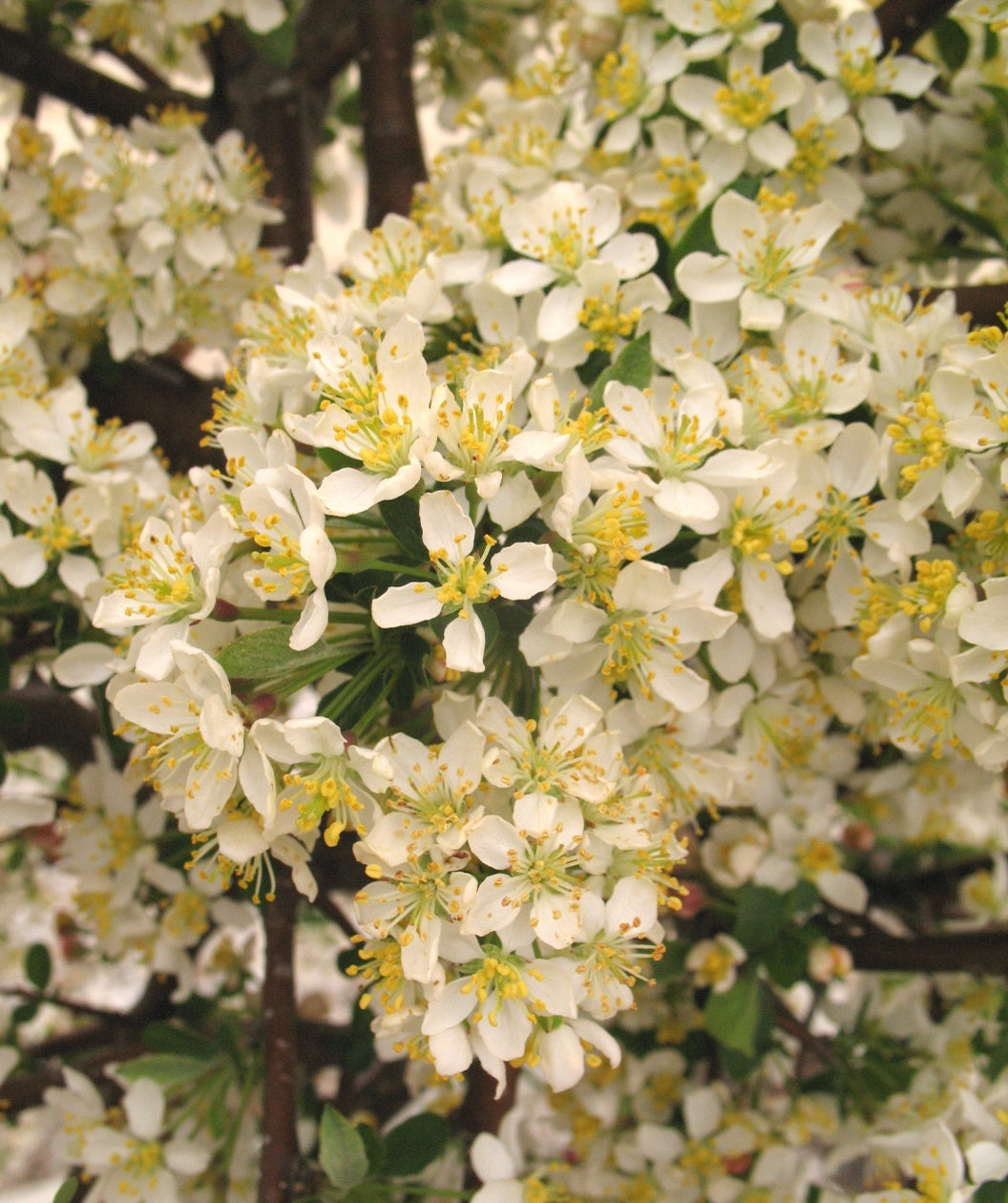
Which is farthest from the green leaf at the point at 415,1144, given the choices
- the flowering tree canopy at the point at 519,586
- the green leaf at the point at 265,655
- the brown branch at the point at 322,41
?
the brown branch at the point at 322,41

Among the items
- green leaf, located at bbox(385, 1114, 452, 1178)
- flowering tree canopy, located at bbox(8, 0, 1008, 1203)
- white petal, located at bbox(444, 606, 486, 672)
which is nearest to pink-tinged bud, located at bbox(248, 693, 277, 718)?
flowering tree canopy, located at bbox(8, 0, 1008, 1203)

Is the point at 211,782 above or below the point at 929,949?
above

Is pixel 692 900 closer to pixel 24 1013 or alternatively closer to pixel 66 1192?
pixel 66 1192

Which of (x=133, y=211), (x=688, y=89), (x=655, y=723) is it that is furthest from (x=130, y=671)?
(x=688, y=89)

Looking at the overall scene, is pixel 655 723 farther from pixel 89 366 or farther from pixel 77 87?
pixel 77 87

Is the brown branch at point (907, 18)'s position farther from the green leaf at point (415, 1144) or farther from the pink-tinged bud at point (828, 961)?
the green leaf at point (415, 1144)

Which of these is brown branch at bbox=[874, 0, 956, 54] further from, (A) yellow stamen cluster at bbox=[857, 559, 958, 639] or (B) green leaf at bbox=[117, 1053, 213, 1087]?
(B) green leaf at bbox=[117, 1053, 213, 1087]

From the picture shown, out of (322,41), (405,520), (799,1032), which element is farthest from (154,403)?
(799,1032)
